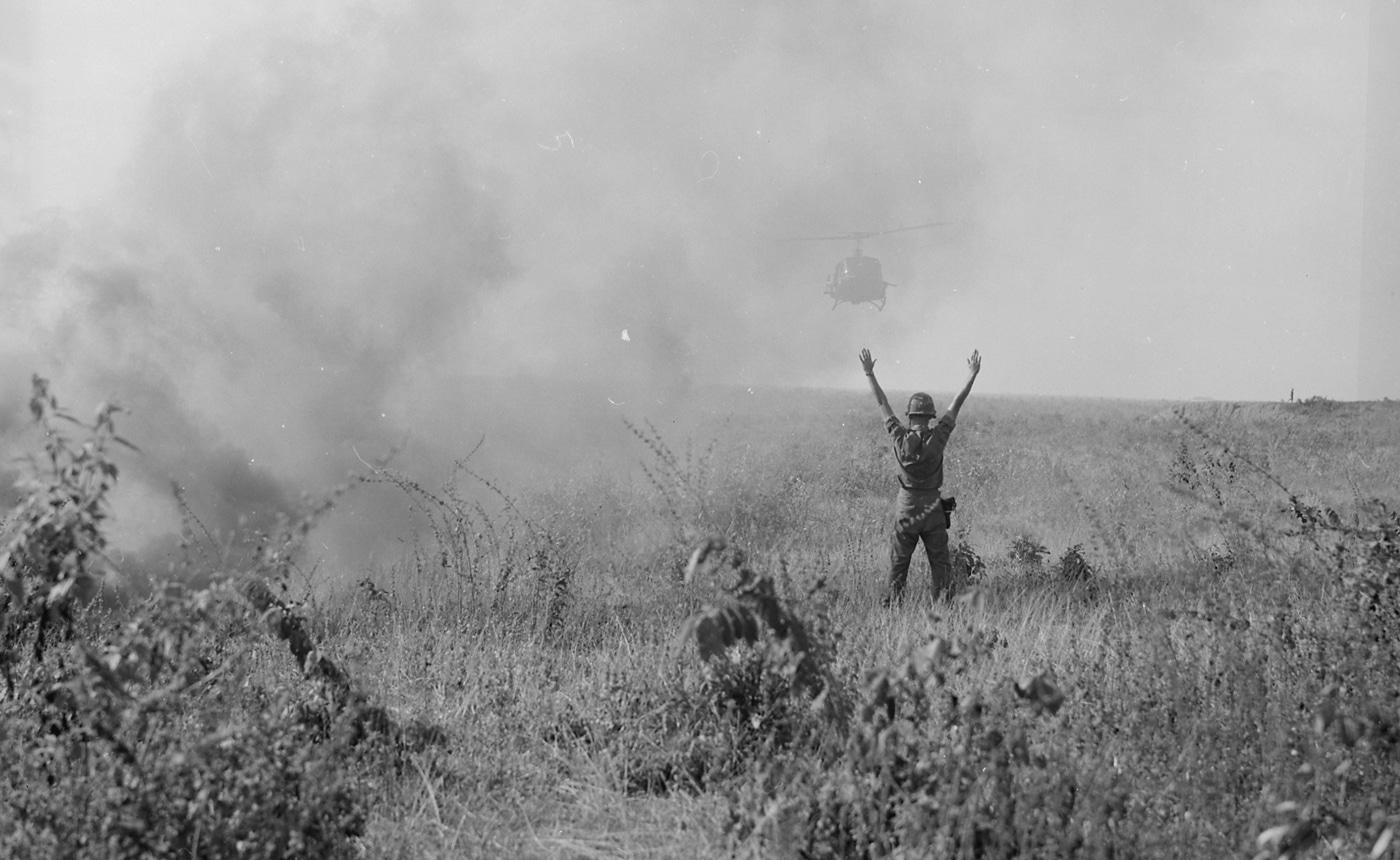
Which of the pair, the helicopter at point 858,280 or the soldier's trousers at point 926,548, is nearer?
the soldier's trousers at point 926,548

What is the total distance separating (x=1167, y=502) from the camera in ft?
50.1

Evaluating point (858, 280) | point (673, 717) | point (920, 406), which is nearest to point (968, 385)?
point (920, 406)

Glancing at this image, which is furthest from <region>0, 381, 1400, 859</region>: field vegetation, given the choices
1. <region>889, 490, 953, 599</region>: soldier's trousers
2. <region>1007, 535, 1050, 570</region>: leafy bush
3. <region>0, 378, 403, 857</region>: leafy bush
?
<region>1007, 535, 1050, 570</region>: leafy bush

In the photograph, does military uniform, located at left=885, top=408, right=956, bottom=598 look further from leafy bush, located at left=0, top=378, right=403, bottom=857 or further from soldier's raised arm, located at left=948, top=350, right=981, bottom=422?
leafy bush, located at left=0, top=378, right=403, bottom=857

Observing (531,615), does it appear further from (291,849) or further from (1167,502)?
(1167,502)

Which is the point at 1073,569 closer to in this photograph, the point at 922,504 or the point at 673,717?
the point at 922,504

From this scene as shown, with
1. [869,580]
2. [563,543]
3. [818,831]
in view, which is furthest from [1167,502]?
[818,831]

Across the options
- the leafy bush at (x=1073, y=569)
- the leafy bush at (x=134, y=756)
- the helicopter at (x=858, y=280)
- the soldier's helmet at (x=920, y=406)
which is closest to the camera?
the leafy bush at (x=134, y=756)

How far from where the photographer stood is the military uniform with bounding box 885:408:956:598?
765cm

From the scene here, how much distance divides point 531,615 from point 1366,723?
4867 millimetres

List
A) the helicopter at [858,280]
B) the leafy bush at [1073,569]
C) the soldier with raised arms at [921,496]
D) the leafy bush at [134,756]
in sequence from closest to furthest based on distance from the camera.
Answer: the leafy bush at [134,756]
the soldier with raised arms at [921,496]
the leafy bush at [1073,569]
the helicopter at [858,280]

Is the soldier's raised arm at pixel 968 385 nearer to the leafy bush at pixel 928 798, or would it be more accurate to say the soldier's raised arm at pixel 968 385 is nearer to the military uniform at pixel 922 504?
the military uniform at pixel 922 504

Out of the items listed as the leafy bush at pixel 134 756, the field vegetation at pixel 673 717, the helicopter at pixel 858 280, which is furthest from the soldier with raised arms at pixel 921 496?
the helicopter at pixel 858 280

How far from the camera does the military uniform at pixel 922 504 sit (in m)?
7.65
